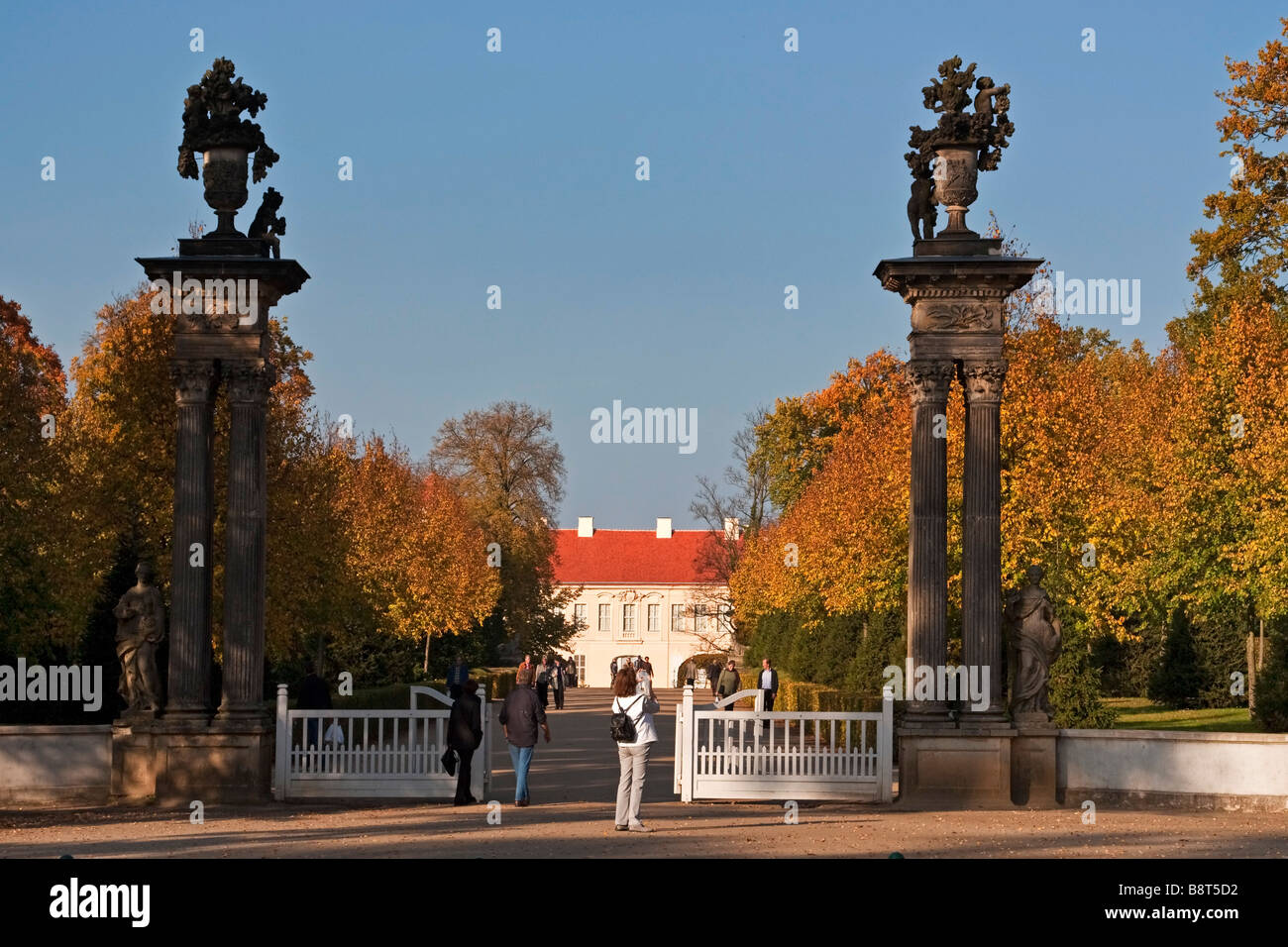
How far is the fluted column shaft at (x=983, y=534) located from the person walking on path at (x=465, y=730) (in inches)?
235

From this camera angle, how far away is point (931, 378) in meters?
21.2

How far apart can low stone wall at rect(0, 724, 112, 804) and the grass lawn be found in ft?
62.5

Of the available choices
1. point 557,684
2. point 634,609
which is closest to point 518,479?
point 557,684

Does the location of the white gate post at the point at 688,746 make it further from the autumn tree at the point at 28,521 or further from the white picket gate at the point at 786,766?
the autumn tree at the point at 28,521

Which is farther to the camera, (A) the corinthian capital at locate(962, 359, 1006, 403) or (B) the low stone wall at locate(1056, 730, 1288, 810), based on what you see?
(A) the corinthian capital at locate(962, 359, 1006, 403)

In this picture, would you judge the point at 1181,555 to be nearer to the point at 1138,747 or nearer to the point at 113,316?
the point at 1138,747

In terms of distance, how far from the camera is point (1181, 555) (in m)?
38.6

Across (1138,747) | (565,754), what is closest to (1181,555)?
(565,754)

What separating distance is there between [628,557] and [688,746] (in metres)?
96.9

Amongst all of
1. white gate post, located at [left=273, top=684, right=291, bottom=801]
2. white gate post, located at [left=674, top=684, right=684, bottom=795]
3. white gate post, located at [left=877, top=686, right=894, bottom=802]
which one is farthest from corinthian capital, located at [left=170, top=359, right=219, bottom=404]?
white gate post, located at [left=877, top=686, right=894, bottom=802]

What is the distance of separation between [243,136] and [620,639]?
9475 cm

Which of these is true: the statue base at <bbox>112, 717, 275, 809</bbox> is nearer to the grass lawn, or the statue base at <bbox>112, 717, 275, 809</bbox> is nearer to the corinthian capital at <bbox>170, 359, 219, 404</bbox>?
the corinthian capital at <bbox>170, 359, 219, 404</bbox>

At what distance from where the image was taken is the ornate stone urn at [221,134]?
2120 centimetres

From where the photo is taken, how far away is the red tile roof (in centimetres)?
11631
